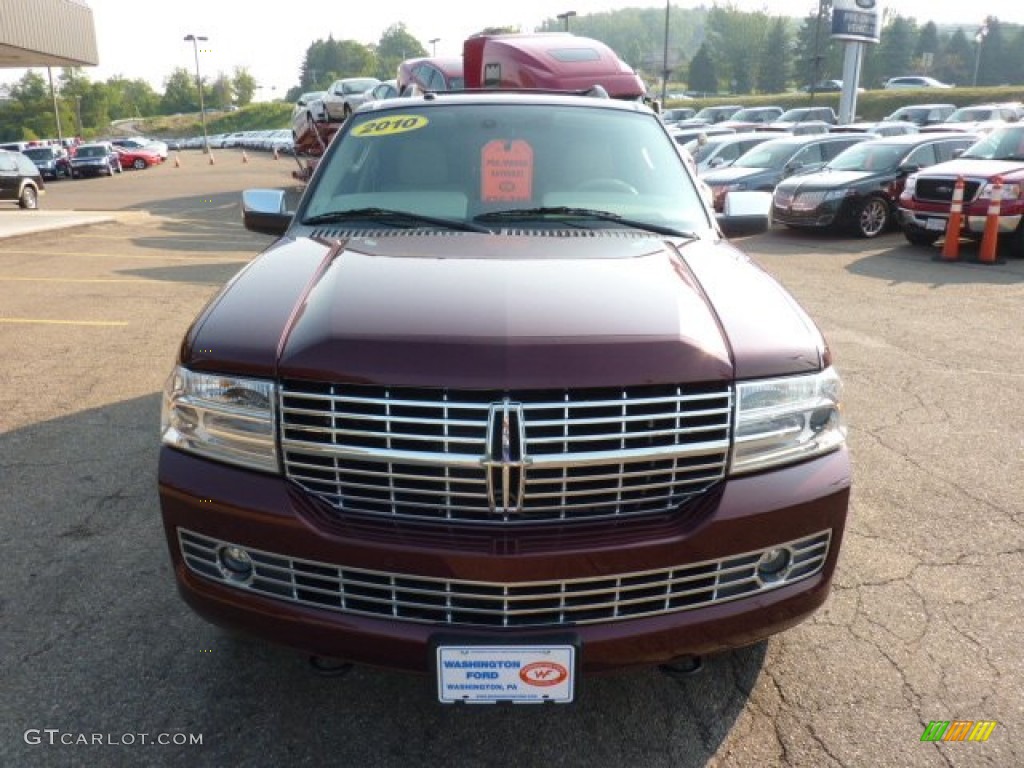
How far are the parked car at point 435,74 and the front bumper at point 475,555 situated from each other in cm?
1253

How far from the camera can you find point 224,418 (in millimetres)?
2328

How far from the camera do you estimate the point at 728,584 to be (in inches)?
91.0

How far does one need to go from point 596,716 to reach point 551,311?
1.28 metres

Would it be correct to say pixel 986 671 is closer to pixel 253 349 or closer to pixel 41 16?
pixel 253 349

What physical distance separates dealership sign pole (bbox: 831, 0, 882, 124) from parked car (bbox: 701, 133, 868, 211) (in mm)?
14564

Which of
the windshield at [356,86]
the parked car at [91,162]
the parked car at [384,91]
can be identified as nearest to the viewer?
the parked car at [384,91]

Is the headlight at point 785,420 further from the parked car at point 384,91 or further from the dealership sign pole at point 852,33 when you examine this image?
the dealership sign pole at point 852,33

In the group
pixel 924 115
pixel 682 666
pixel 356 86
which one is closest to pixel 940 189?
pixel 682 666

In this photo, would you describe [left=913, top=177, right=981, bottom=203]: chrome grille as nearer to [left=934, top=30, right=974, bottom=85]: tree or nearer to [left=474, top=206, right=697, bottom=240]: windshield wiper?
[left=474, top=206, right=697, bottom=240]: windshield wiper

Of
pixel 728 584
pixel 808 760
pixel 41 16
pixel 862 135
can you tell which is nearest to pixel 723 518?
pixel 728 584

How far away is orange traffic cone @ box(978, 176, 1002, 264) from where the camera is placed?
11.1 metres

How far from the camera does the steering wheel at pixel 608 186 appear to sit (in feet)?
11.7

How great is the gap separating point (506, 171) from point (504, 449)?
71.1 inches

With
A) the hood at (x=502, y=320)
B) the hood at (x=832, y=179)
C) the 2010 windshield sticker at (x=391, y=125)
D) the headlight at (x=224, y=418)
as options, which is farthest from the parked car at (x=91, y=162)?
the headlight at (x=224, y=418)
